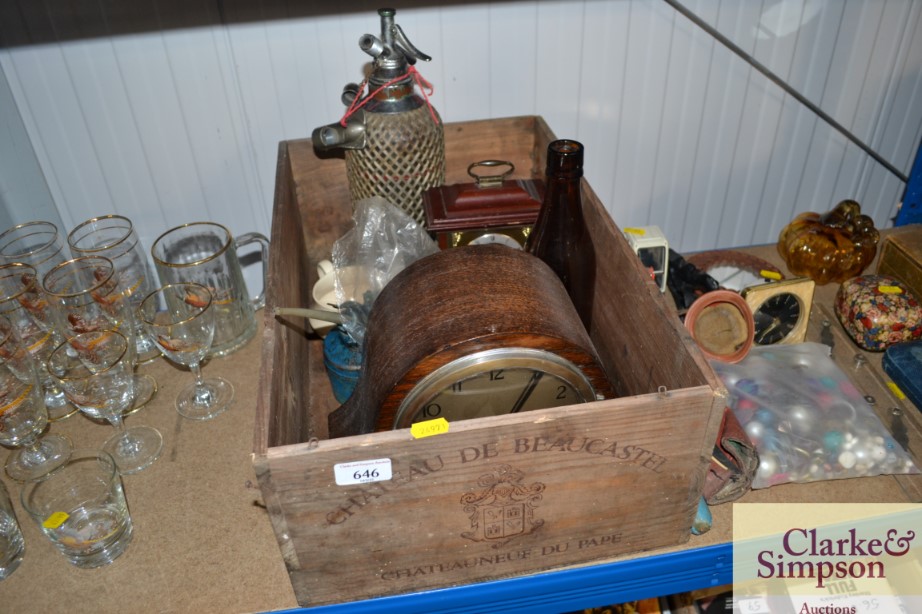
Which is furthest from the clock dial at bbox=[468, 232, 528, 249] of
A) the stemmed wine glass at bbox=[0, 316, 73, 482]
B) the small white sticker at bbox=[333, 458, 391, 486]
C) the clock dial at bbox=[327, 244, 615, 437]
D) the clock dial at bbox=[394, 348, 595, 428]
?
the stemmed wine glass at bbox=[0, 316, 73, 482]

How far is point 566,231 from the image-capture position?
878 millimetres

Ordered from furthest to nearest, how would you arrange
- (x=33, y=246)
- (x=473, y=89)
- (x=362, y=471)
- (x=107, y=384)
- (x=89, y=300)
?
(x=473, y=89), (x=33, y=246), (x=89, y=300), (x=107, y=384), (x=362, y=471)

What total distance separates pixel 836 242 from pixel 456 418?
782 mm

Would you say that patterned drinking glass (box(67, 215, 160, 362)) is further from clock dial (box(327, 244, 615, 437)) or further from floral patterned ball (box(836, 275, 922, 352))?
floral patterned ball (box(836, 275, 922, 352))

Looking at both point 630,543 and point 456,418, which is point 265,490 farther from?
point 630,543

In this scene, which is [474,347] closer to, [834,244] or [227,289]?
[227,289]

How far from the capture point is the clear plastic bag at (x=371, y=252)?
870 mm

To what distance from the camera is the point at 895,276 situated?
3.48 ft

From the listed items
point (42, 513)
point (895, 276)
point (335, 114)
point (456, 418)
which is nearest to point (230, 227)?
point (335, 114)

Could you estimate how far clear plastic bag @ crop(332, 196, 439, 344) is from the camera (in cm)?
87

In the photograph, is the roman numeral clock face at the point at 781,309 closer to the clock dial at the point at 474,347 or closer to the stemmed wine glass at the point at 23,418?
the clock dial at the point at 474,347

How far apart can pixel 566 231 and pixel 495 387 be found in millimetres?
291

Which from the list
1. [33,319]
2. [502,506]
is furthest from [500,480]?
[33,319]

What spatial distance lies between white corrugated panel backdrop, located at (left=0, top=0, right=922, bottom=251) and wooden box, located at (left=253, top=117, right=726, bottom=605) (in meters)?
0.49
